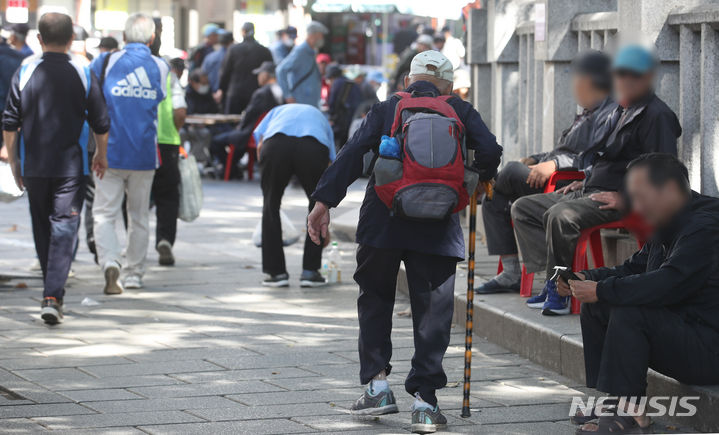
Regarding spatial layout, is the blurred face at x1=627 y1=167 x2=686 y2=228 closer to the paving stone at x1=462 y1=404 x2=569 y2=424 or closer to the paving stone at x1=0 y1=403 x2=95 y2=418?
the paving stone at x1=462 y1=404 x2=569 y2=424

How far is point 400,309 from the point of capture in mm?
8609

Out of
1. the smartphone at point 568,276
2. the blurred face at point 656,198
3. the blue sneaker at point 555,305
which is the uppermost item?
the blurred face at point 656,198

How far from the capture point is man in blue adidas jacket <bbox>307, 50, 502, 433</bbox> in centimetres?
551

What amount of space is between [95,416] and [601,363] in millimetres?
2315

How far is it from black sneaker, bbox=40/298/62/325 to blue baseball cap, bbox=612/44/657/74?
3.83 meters

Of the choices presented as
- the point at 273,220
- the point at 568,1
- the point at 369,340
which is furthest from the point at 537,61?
the point at 369,340

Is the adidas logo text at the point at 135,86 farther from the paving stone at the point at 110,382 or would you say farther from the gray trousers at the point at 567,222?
the gray trousers at the point at 567,222

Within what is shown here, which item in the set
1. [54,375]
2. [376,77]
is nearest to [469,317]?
[54,375]

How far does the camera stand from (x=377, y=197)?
5570mm

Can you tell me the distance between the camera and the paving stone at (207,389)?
613 centimetres

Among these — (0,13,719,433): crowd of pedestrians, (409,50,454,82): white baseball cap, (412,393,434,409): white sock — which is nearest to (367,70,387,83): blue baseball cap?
(0,13,719,433): crowd of pedestrians

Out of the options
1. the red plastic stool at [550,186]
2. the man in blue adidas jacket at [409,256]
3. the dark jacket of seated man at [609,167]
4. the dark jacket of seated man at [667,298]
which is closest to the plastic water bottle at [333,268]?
the red plastic stool at [550,186]

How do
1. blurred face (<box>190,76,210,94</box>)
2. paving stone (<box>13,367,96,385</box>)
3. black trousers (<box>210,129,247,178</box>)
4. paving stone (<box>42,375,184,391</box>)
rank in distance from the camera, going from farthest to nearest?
1. blurred face (<box>190,76,210,94</box>)
2. black trousers (<box>210,129,247,178</box>)
3. paving stone (<box>13,367,96,385</box>)
4. paving stone (<box>42,375,184,391</box>)

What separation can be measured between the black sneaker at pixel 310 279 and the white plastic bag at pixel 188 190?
1.60 metres
